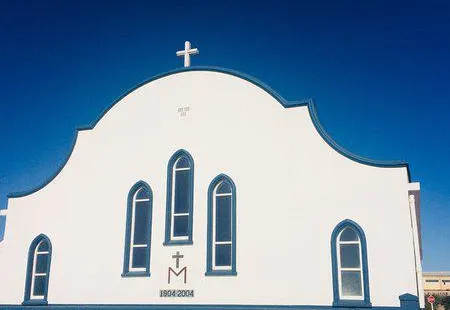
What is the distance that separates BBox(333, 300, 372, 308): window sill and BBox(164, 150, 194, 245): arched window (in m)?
4.23

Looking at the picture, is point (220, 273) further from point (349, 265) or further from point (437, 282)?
point (437, 282)

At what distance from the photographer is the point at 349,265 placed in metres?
11.8

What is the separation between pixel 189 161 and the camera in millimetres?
14000

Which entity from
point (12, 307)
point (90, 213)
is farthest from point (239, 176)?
point (12, 307)

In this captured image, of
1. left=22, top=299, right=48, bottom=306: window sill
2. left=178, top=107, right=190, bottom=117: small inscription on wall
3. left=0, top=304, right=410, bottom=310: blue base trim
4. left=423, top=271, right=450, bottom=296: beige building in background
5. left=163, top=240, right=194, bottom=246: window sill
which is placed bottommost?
left=0, top=304, right=410, bottom=310: blue base trim

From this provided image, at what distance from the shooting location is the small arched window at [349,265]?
11531mm

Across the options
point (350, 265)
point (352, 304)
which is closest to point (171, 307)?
point (352, 304)

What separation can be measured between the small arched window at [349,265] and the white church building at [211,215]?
3 centimetres

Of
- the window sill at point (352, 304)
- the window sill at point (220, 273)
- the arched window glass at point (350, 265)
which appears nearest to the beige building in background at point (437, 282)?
the arched window glass at point (350, 265)

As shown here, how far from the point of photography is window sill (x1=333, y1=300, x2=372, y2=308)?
1130cm

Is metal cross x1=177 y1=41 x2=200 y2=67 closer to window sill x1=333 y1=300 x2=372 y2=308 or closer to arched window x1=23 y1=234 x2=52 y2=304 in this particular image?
arched window x1=23 y1=234 x2=52 y2=304

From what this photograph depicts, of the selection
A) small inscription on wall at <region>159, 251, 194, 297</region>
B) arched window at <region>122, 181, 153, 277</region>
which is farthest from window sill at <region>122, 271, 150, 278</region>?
small inscription on wall at <region>159, 251, 194, 297</region>

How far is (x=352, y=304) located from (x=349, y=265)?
0.93 metres

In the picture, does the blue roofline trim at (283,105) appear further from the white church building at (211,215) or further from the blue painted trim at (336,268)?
the blue painted trim at (336,268)
